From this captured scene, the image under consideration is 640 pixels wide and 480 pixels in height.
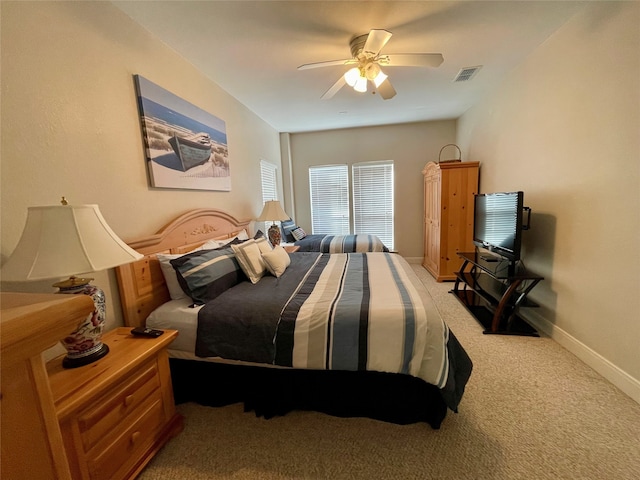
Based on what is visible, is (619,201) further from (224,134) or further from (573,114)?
(224,134)

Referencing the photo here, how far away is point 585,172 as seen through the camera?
2029mm

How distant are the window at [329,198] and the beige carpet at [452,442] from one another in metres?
3.93

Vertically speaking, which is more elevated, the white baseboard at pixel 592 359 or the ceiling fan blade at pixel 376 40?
the ceiling fan blade at pixel 376 40

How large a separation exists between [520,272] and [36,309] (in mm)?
3290

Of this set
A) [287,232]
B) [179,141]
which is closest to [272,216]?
[287,232]

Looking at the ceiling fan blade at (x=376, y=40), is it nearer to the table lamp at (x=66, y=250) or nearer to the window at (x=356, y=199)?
the table lamp at (x=66, y=250)

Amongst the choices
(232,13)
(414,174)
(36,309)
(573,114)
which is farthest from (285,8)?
(414,174)

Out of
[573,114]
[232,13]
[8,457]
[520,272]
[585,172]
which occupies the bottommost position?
[520,272]

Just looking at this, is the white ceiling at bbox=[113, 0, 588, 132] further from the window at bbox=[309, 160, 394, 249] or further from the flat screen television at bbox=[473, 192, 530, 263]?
the window at bbox=[309, 160, 394, 249]

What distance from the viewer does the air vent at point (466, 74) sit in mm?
2837

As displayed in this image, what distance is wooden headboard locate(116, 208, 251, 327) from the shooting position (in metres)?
1.73

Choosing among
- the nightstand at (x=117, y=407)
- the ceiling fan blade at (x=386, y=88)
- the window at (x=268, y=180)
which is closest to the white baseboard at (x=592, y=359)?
the ceiling fan blade at (x=386, y=88)

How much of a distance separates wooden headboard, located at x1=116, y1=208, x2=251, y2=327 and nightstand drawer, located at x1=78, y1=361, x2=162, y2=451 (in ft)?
1.69

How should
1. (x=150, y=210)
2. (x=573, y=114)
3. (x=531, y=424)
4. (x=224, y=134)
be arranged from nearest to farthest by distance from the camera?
(x=531, y=424) → (x=150, y=210) → (x=573, y=114) → (x=224, y=134)
